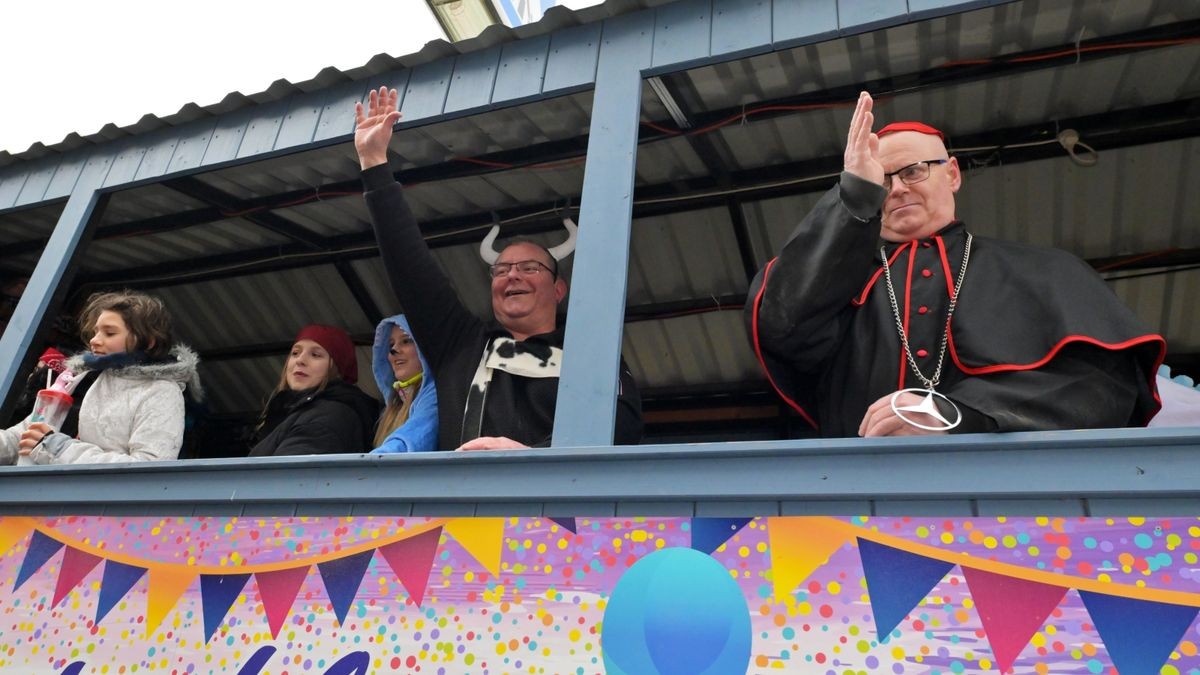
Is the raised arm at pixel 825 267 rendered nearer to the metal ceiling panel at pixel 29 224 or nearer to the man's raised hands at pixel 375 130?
the man's raised hands at pixel 375 130

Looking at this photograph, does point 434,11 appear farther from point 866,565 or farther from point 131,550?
point 866,565

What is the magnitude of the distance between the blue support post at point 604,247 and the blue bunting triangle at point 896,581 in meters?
0.68

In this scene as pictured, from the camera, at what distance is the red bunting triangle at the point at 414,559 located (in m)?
1.96

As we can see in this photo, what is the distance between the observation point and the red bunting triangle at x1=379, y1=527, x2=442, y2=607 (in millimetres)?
1962

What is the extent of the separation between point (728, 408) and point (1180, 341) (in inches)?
88.0

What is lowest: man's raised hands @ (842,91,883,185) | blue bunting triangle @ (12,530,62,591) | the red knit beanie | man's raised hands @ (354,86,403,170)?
blue bunting triangle @ (12,530,62,591)

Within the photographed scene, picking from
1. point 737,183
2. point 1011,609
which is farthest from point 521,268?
point 1011,609

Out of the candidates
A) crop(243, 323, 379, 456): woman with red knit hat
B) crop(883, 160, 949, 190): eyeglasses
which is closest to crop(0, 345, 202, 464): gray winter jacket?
crop(243, 323, 379, 456): woman with red knit hat

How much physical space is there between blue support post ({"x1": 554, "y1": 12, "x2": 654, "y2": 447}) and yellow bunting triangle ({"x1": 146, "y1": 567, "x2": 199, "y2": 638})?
3.68 feet

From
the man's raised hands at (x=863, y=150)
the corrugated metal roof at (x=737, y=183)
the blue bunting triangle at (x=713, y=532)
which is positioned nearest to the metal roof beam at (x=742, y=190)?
the corrugated metal roof at (x=737, y=183)

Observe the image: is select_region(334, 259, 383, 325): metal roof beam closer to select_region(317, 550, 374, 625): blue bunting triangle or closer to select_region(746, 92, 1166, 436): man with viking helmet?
select_region(317, 550, 374, 625): blue bunting triangle

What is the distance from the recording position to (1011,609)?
58.7 inches

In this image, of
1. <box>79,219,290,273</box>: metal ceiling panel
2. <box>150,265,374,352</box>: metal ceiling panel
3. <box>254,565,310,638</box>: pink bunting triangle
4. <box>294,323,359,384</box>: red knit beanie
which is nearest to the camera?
<box>254,565,310,638</box>: pink bunting triangle

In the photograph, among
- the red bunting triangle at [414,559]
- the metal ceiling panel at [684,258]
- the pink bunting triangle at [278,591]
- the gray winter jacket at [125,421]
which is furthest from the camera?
the metal ceiling panel at [684,258]
